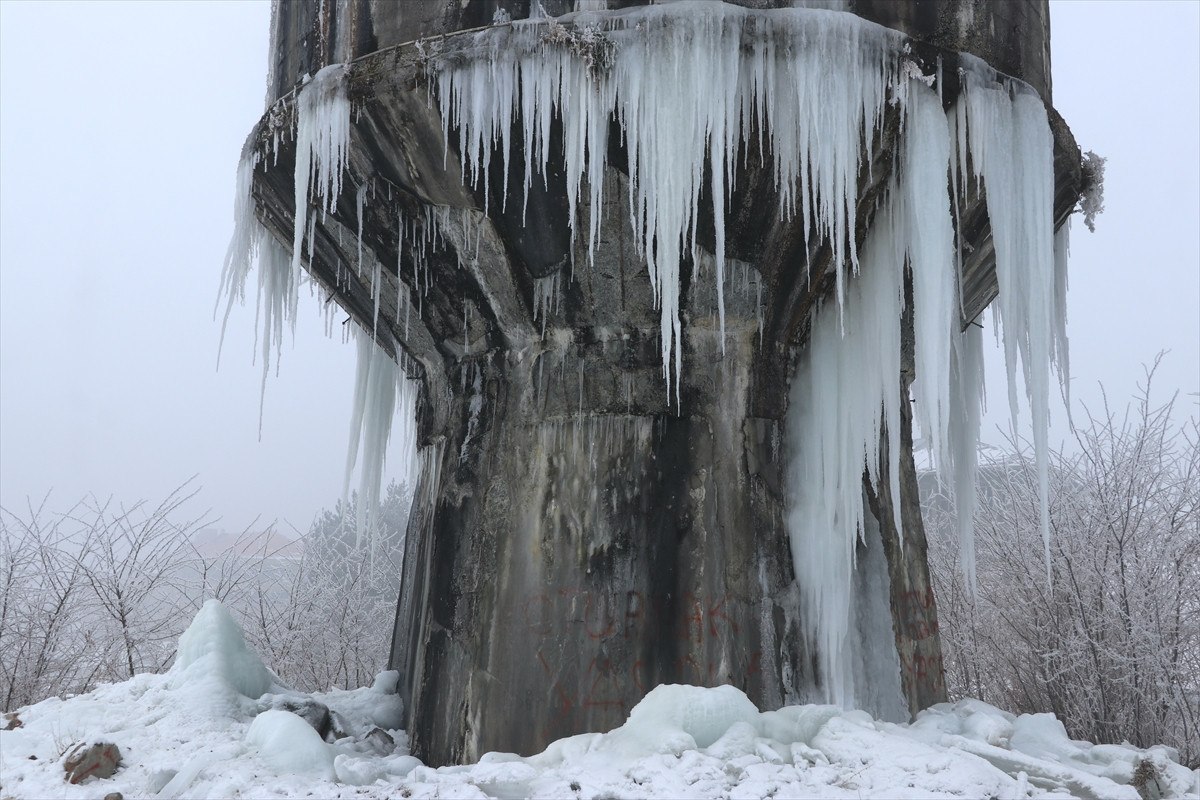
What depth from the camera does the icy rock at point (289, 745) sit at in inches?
186

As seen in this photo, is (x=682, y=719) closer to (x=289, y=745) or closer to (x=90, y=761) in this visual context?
(x=289, y=745)

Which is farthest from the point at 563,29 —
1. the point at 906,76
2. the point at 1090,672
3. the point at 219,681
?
the point at 1090,672

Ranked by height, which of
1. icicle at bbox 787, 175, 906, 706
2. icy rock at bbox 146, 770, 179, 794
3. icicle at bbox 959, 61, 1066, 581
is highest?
icicle at bbox 959, 61, 1066, 581

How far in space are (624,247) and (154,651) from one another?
11.0 meters

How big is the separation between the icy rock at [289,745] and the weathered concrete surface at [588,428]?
1.23 meters

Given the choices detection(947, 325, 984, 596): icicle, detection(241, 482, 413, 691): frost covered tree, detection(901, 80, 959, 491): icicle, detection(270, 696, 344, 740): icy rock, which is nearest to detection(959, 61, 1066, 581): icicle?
detection(901, 80, 959, 491): icicle

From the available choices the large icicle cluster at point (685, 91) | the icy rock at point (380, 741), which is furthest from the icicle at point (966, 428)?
the icy rock at point (380, 741)

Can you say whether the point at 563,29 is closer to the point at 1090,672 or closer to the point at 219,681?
the point at 219,681

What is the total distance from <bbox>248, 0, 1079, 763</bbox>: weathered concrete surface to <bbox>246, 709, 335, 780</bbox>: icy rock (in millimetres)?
1232

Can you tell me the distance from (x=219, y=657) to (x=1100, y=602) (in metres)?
9.28

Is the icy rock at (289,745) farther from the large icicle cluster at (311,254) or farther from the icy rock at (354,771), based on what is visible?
the large icicle cluster at (311,254)

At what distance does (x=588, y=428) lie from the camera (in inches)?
241

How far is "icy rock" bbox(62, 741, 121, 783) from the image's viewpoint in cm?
457

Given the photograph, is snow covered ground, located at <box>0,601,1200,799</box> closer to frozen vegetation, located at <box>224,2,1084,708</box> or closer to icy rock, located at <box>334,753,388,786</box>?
icy rock, located at <box>334,753,388,786</box>
